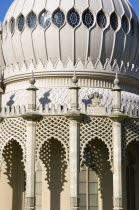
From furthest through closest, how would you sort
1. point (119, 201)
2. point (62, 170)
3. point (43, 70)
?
point (43, 70) → point (62, 170) → point (119, 201)

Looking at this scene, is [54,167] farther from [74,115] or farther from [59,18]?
[59,18]

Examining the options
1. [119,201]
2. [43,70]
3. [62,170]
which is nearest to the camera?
[119,201]

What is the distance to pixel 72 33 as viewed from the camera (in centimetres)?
2362

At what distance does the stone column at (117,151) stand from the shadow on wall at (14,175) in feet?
15.5

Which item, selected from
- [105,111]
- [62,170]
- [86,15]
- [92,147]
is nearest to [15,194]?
[62,170]

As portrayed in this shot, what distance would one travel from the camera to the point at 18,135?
2083 centimetres

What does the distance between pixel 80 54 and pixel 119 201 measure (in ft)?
25.4

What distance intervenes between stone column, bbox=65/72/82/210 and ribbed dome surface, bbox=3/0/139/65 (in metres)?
3.65

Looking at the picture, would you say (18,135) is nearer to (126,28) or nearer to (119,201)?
(119,201)

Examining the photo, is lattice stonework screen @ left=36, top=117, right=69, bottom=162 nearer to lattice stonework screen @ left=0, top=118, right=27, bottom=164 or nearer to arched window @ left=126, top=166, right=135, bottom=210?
lattice stonework screen @ left=0, top=118, right=27, bottom=164

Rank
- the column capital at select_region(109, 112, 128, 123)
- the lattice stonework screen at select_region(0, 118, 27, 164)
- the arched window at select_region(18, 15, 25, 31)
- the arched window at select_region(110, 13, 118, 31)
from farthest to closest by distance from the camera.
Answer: the arched window at select_region(18, 15, 25, 31), the arched window at select_region(110, 13, 118, 31), the lattice stonework screen at select_region(0, 118, 27, 164), the column capital at select_region(109, 112, 128, 123)

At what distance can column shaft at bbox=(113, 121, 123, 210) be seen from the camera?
19938 mm

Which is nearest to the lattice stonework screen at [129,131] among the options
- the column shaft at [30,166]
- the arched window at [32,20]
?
the column shaft at [30,166]

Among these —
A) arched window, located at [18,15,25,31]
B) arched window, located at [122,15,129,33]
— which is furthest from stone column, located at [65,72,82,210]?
arched window, located at [122,15,129,33]
